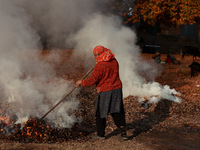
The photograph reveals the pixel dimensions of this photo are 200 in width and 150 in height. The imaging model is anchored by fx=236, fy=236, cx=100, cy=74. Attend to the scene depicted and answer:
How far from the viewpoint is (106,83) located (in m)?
4.41

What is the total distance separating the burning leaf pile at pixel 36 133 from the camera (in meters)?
4.60

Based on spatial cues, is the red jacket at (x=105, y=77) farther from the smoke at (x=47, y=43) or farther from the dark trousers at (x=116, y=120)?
the smoke at (x=47, y=43)

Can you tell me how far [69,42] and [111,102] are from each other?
570cm

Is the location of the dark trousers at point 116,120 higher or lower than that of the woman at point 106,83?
lower

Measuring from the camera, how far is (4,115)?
5.11 metres

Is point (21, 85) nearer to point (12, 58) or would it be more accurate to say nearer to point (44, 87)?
point (12, 58)

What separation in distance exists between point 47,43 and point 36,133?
536cm

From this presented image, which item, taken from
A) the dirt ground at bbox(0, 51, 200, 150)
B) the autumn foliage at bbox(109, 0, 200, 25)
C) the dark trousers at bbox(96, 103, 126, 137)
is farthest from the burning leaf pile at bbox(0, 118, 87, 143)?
the autumn foliage at bbox(109, 0, 200, 25)

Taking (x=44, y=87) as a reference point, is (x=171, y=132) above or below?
below

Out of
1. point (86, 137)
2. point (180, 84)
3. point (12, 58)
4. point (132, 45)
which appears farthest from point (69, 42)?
point (86, 137)

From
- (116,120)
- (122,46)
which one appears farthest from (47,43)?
(116,120)

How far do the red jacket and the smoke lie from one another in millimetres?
1359

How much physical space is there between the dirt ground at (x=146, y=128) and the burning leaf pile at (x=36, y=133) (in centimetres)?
10

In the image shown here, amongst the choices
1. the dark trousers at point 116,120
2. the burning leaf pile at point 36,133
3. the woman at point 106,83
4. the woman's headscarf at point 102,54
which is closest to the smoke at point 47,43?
the burning leaf pile at point 36,133
